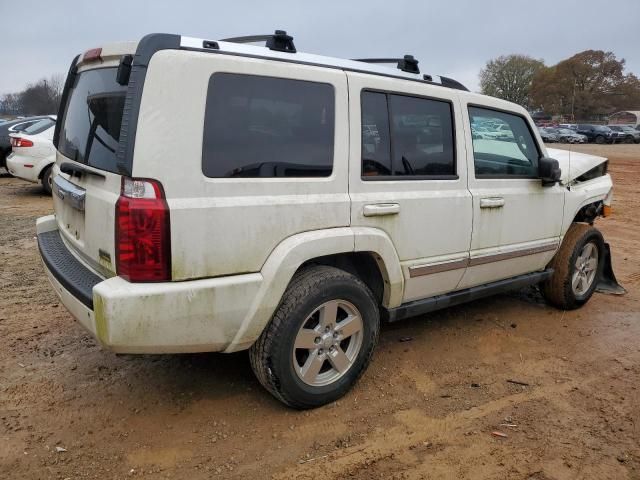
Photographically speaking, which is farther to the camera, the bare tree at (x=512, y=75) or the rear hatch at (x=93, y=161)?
the bare tree at (x=512, y=75)

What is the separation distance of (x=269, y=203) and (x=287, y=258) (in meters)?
0.30

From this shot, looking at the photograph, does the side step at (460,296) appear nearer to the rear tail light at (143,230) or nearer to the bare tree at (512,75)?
the rear tail light at (143,230)

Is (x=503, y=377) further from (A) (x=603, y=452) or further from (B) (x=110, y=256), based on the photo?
(B) (x=110, y=256)

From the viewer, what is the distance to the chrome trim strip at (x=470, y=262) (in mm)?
3561

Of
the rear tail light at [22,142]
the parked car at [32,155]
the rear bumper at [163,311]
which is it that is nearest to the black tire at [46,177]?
the parked car at [32,155]

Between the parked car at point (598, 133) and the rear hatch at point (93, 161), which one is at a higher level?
the parked car at point (598, 133)

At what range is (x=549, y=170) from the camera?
424 centimetres

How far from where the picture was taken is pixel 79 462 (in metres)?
2.67

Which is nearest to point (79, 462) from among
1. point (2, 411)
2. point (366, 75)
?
point (2, 411)

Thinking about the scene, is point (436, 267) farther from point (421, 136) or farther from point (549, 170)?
point (549, 170)

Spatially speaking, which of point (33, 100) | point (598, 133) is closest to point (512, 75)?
point (598, 133)

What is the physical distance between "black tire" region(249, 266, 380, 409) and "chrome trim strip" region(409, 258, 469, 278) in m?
0.44

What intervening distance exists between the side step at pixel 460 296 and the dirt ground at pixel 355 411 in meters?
0.40

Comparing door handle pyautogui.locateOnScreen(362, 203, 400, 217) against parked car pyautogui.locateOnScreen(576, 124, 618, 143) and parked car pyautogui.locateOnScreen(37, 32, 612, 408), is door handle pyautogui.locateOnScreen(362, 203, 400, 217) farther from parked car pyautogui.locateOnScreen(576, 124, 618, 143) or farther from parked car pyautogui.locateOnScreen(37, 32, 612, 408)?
parked car pyautogui.locateOnScreen(576, 124, 618, 143)
